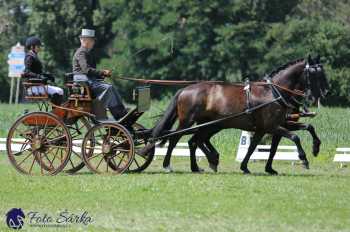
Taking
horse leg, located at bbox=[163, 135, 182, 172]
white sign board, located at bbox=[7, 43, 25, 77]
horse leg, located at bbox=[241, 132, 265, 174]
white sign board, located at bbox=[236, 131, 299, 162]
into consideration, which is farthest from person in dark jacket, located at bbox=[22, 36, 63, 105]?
white sign board, located at bbox=[7, 43, 25, 77]

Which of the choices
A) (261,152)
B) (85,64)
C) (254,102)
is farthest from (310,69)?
(261,152)

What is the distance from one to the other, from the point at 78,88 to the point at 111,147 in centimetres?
112

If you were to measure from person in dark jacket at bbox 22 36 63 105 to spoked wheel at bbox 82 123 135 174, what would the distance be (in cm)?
90

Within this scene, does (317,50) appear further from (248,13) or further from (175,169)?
(175,169)

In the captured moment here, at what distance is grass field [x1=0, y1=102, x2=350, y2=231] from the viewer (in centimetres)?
1020

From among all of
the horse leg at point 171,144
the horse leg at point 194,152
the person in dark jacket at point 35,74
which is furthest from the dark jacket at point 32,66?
the horse leg at point 194,152

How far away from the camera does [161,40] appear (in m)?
57.0

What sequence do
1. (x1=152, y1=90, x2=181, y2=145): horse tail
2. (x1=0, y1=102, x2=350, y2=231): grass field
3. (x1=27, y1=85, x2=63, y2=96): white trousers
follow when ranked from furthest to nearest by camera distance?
(x1=152, y1=90, x2=181, y2=145): horse tail → (x1=27, y1=85, x2=63, y2=96): white trousers → (x1=0, y1=102, x2=350, y2=231): grass field

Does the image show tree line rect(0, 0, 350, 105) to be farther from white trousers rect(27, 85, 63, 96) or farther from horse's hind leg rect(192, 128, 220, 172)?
white trousers rect(27, 85, 63, 96)

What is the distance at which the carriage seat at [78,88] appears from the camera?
592 inches

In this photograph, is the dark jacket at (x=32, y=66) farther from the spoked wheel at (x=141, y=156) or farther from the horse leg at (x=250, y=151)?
the horse leg at (x=250, y=151)

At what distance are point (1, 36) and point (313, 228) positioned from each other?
58.2m

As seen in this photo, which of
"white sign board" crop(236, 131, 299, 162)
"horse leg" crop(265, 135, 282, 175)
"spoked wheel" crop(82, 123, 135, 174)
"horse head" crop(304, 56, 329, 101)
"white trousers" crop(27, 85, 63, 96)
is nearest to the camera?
"spoked wheel" crop(82, 123, 135, 174)

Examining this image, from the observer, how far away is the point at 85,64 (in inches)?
593
